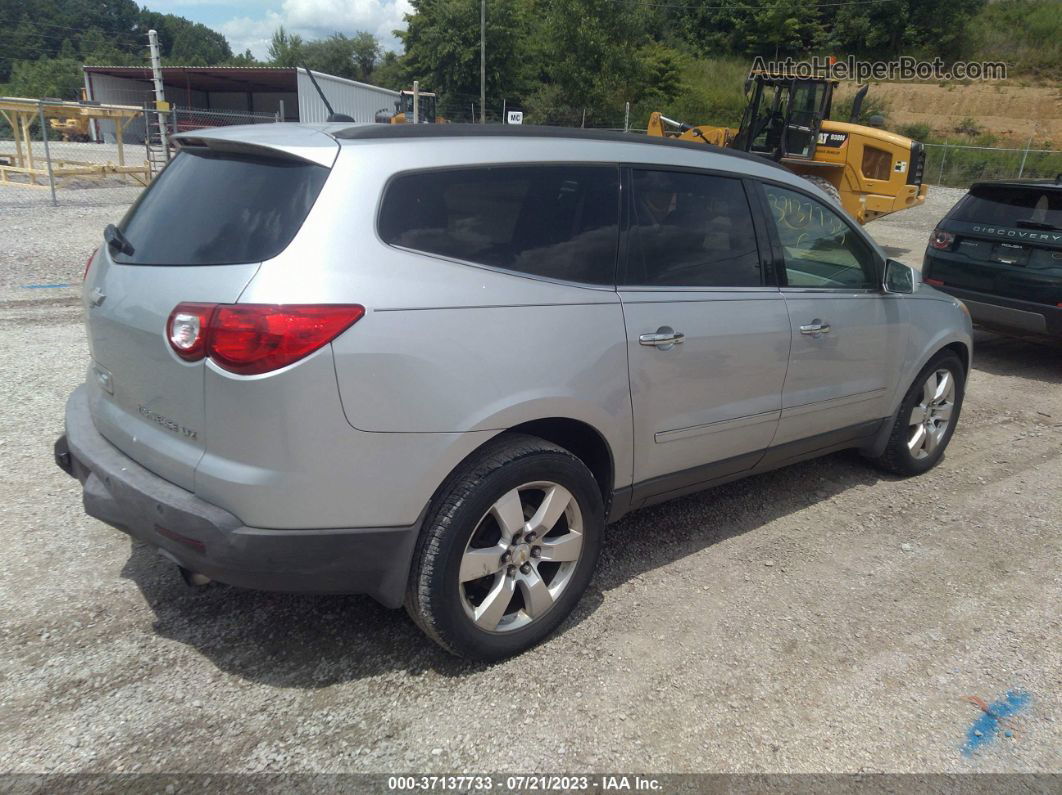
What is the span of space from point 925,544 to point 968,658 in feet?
3.32

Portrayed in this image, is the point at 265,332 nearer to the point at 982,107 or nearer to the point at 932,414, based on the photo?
the point at 932,414

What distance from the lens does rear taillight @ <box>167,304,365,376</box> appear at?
2283 mm

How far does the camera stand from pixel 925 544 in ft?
13.3

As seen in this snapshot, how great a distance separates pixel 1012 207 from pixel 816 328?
505 cm

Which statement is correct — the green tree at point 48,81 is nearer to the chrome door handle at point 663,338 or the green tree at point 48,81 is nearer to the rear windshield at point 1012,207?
the rear windshield at point 1012,207

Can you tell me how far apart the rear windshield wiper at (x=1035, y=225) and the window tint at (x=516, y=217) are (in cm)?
591

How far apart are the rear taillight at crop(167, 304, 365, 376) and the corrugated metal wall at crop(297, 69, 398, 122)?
3731 cm

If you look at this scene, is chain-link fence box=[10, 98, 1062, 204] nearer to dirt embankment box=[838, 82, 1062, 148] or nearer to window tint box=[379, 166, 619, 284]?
window tint box=[379, 166, 619, 284]

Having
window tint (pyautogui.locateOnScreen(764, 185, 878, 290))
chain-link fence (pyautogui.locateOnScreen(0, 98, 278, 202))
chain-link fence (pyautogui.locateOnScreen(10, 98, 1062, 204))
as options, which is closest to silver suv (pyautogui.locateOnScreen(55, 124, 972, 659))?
window tint (pyautogui.locateOnScreen(764, 185, 878, 290))

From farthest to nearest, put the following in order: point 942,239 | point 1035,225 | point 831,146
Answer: point 831,146
point 942,239
point 1035,225

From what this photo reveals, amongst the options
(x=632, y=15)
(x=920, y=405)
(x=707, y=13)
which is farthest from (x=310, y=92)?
(x=920, y=405)

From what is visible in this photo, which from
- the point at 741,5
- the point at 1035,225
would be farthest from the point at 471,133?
the point at 741,5

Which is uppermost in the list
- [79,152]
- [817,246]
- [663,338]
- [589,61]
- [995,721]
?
[589,61]

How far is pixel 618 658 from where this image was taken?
3.00 metres
